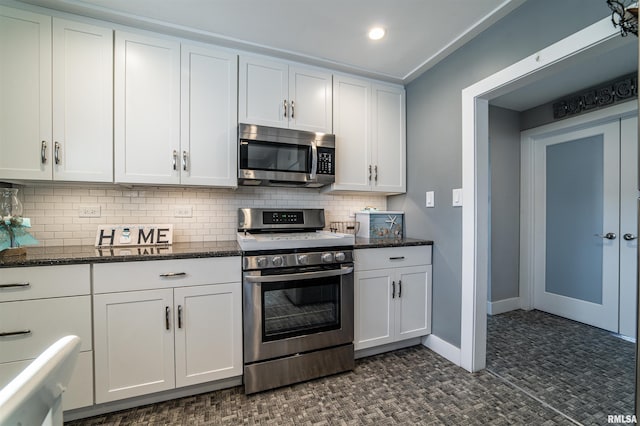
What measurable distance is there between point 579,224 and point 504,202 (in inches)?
28.5

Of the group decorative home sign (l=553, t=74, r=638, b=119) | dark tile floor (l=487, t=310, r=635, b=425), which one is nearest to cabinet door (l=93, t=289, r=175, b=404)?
dark tile floor (l=487, t=310, r=635, b=425)

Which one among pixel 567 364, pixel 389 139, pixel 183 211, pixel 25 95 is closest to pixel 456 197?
pixel 389 139

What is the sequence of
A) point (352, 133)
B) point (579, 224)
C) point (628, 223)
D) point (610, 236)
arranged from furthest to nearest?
point (579, 224) → point (610, 236) → point (628, 223) → point (352, 133)

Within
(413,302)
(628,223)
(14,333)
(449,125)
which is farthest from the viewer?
(628,223)

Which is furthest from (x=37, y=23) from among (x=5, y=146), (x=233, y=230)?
(x=233, y=230)

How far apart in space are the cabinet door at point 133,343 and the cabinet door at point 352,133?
5.23ft

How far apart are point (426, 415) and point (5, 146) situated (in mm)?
2966

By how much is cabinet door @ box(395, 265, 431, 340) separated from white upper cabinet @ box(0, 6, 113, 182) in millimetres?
2319

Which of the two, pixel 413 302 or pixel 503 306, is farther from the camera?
pixel 503 306

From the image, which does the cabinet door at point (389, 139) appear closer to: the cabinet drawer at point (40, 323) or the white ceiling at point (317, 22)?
the white ceiling at point (317, 22)

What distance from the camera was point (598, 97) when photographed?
2.69 meters

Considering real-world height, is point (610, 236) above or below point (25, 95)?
below

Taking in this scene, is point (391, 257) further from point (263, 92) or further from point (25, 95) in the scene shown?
point (25, 95)

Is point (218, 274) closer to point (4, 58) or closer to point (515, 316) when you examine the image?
point (4, 58)
